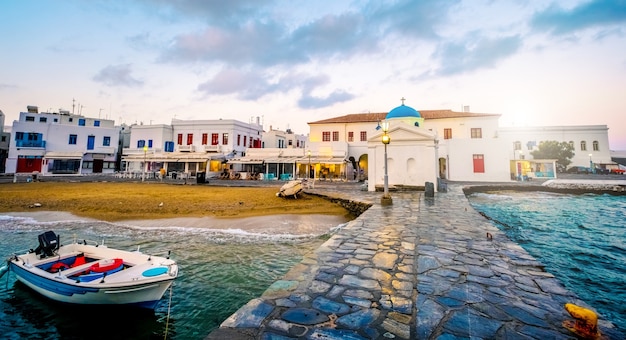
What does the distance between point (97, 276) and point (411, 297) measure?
192 inches

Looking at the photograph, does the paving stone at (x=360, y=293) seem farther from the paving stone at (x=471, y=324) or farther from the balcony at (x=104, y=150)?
the balcony at (x=104, y=150)

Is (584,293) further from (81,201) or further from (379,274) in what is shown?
(81,201)

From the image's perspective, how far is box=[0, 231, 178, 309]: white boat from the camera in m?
4.03

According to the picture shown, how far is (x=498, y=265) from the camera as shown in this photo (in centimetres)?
418

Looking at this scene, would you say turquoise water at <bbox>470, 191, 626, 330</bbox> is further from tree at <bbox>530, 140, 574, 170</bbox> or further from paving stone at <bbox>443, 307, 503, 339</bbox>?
tree at <bbox>530, 140, 574, 170</bbox>

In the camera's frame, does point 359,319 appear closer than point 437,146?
Yes

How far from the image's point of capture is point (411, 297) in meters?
3.13

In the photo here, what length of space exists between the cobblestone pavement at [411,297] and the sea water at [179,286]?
68.6 inches

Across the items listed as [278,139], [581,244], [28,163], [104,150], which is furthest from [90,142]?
[581,244]

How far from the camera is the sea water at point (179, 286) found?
4.05m

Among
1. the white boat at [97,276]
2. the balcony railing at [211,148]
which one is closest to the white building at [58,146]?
the balcony railing at [211,148]

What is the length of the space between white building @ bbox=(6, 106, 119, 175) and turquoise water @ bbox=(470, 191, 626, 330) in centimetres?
4572

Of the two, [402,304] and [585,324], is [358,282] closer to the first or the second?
[402,304]

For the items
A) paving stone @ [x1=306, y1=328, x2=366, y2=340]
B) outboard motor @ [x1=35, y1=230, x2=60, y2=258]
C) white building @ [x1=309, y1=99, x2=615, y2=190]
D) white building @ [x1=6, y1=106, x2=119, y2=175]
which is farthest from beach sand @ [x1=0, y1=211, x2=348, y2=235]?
white building @ [x1=6, y1=106, x2=119, y2=175]
